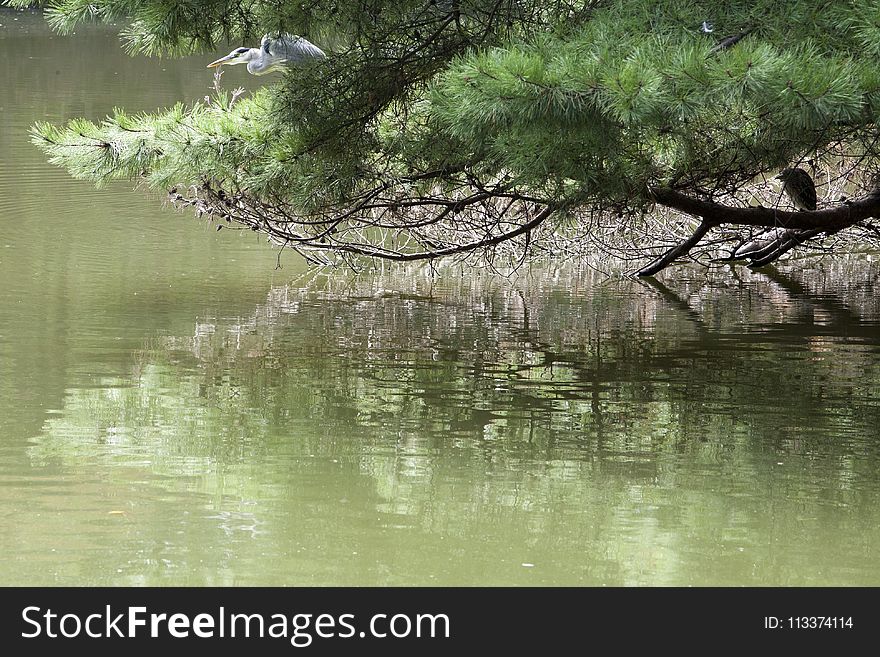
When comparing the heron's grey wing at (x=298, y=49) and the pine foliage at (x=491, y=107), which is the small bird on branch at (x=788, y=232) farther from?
the heron's grey wing at (x=298, y=49)

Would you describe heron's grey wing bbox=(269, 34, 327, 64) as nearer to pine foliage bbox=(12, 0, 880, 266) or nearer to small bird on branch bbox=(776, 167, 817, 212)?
pine foliage bbox=(12, 0, 880, 266)

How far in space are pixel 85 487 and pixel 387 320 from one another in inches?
135

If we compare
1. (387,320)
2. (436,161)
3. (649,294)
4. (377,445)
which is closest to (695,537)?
(377,445)

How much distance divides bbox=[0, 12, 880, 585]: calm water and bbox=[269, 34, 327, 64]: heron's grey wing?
159cm

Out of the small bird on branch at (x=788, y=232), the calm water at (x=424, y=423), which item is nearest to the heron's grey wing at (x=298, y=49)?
the calm water at (x=424, y=423)

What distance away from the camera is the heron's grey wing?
6.52 m

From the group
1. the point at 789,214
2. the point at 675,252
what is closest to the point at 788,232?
the point at 675,252

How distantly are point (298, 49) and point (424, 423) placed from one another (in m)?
2.16

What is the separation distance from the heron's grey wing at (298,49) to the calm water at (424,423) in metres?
1.59

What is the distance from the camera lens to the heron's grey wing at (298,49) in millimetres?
6520

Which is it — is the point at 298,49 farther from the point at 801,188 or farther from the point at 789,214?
the point at 801,188

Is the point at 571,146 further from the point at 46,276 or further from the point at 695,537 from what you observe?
the point at 46,276

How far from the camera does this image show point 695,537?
14.4 ft

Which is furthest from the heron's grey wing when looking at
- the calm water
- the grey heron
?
the calm water
